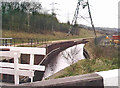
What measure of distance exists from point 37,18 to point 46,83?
2.77m

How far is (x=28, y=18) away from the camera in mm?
3584

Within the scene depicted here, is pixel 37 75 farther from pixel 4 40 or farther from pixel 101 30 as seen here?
pixel 101 30

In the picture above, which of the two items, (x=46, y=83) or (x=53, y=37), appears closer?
(x=46, y=83)

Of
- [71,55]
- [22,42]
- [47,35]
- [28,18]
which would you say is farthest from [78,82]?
[28,18]

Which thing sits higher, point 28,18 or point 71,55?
point 28,18

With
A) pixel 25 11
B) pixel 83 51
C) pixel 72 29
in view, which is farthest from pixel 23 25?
pixel 83 51

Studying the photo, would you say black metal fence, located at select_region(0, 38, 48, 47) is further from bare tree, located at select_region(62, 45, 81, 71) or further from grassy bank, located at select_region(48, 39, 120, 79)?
grassy bank, located at select_region(48, 39, 120, 79)

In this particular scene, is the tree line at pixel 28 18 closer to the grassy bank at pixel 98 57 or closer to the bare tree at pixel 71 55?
the bare tree at pixel 71 55

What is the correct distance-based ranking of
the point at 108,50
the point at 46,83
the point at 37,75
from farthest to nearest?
the point at 108,50 < the point at 37,75 < the point at 46,83

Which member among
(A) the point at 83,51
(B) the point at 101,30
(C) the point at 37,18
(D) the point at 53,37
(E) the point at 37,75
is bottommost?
(E) the point at 37,75

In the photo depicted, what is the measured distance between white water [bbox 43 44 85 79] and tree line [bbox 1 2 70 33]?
25.5 inches

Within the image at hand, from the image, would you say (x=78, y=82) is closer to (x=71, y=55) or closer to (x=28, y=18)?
(x=71, y=55)

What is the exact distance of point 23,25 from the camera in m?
3.56

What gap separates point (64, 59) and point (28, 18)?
1.53 m
